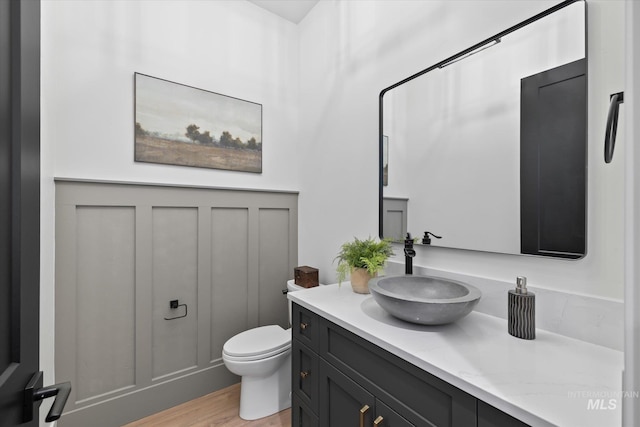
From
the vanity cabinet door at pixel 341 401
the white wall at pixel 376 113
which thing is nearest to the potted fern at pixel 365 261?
the white wall at pixel 376 113

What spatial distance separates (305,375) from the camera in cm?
137

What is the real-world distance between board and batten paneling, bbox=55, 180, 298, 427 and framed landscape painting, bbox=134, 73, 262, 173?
223 millimetres

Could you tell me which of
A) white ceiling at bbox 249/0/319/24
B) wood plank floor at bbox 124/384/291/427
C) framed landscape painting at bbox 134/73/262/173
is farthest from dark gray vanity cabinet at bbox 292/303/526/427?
white ceiling at bbox 249/0/319/24

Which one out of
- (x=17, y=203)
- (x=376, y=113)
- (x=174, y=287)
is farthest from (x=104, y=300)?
(x=376, y=113)

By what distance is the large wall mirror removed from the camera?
99 cm

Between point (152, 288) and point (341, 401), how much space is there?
1.36m

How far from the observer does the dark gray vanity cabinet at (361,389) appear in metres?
0.76

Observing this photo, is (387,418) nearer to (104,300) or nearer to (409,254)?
(409,254)

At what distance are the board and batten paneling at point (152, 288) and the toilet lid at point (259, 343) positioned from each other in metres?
0.30

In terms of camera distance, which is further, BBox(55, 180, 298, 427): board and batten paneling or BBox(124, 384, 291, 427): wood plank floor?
BBox(124, 384, 291, 427): wood plank floor

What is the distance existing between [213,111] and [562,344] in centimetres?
223

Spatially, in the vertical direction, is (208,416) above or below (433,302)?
below

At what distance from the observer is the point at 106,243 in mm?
1681

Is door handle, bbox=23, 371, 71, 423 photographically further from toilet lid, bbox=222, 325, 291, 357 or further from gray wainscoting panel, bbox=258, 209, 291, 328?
gray wainscoting panel, bbox=258, 209, 291, 328
